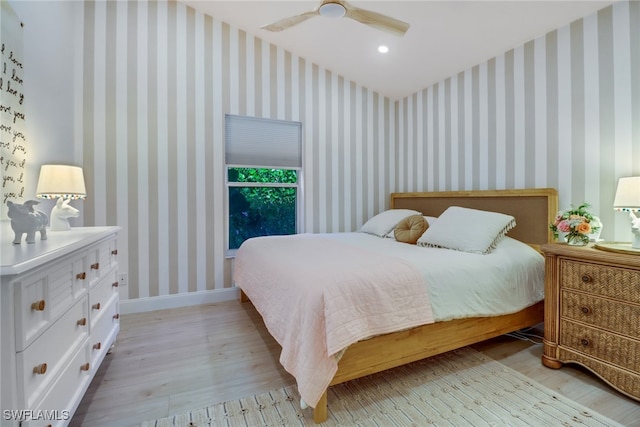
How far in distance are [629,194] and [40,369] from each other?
3106 mm

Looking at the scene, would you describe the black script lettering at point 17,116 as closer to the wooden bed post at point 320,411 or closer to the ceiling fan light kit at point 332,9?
the ceiling fan light kit at point 332,9

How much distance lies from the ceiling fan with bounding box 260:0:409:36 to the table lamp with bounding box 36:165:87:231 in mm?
1742

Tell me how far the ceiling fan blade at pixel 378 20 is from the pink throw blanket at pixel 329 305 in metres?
1.62

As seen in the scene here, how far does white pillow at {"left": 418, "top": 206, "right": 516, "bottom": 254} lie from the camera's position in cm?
227

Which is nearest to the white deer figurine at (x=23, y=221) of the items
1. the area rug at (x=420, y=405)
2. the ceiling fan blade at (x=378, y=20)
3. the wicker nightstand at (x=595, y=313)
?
the area rug at (x=420, y=405)

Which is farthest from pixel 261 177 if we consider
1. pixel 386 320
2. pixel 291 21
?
pixel 386 320

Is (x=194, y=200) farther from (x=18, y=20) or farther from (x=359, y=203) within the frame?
(x=359, y=203)

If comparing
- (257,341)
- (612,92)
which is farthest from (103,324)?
(612,92)

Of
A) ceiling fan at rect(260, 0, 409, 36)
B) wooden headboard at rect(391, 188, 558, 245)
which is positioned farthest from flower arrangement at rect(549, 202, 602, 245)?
ceiling fan at rect(260, 0, 409, 36)

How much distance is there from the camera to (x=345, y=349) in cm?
146

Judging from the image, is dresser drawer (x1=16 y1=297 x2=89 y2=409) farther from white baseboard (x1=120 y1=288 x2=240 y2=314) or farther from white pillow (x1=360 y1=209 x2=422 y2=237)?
white pillow (x1=360 y1=209 x2=422 y2=237)

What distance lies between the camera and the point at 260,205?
357 centimetres

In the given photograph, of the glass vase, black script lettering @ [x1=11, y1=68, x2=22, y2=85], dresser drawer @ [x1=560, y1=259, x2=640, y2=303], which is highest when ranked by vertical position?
black script lettering @ [x1=11, y1=68, x2=22, y2=85]

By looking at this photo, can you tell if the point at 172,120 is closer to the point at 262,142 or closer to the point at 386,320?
the point at 262,142
